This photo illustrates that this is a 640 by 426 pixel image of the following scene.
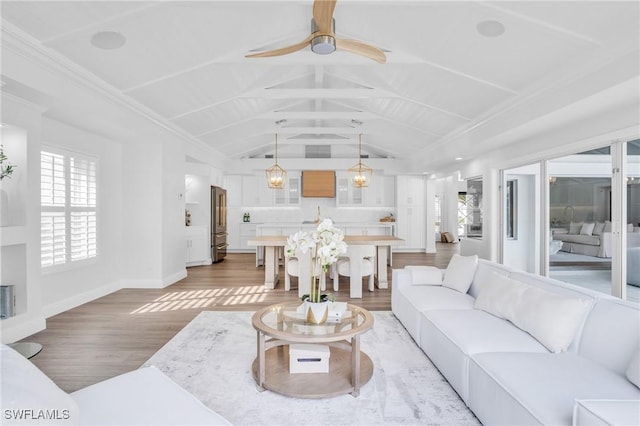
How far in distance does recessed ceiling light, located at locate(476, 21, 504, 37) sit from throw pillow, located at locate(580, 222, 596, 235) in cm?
261

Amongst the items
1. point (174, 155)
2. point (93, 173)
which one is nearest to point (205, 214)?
point (174, 155)

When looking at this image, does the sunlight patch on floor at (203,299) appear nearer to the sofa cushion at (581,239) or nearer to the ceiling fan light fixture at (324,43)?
the ceiling fan light fixture at (324,43)

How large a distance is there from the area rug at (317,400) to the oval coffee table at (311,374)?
6 cm

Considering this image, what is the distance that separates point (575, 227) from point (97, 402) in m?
5.29

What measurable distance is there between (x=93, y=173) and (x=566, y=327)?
580 cm

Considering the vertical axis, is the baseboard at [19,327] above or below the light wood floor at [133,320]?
above

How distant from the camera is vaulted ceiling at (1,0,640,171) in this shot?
2.84 metres

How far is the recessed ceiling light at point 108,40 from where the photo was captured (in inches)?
125

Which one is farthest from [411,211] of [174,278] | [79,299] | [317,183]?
[79,299]

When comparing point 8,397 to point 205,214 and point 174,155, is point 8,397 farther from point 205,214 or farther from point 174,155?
point 205,214

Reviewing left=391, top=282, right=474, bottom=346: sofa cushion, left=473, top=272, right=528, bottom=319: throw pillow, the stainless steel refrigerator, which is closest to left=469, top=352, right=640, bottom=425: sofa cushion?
left=473, top=272, right=528, bottom=319: throw pillow

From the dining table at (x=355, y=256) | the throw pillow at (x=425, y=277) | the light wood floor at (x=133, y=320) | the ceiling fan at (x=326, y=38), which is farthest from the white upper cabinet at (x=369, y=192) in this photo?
the ceiling fan at (x=326, y=38)

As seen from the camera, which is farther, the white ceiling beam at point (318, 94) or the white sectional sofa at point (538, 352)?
the white ceiling beam at point (318, 94)

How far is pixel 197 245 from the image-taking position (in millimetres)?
7750
